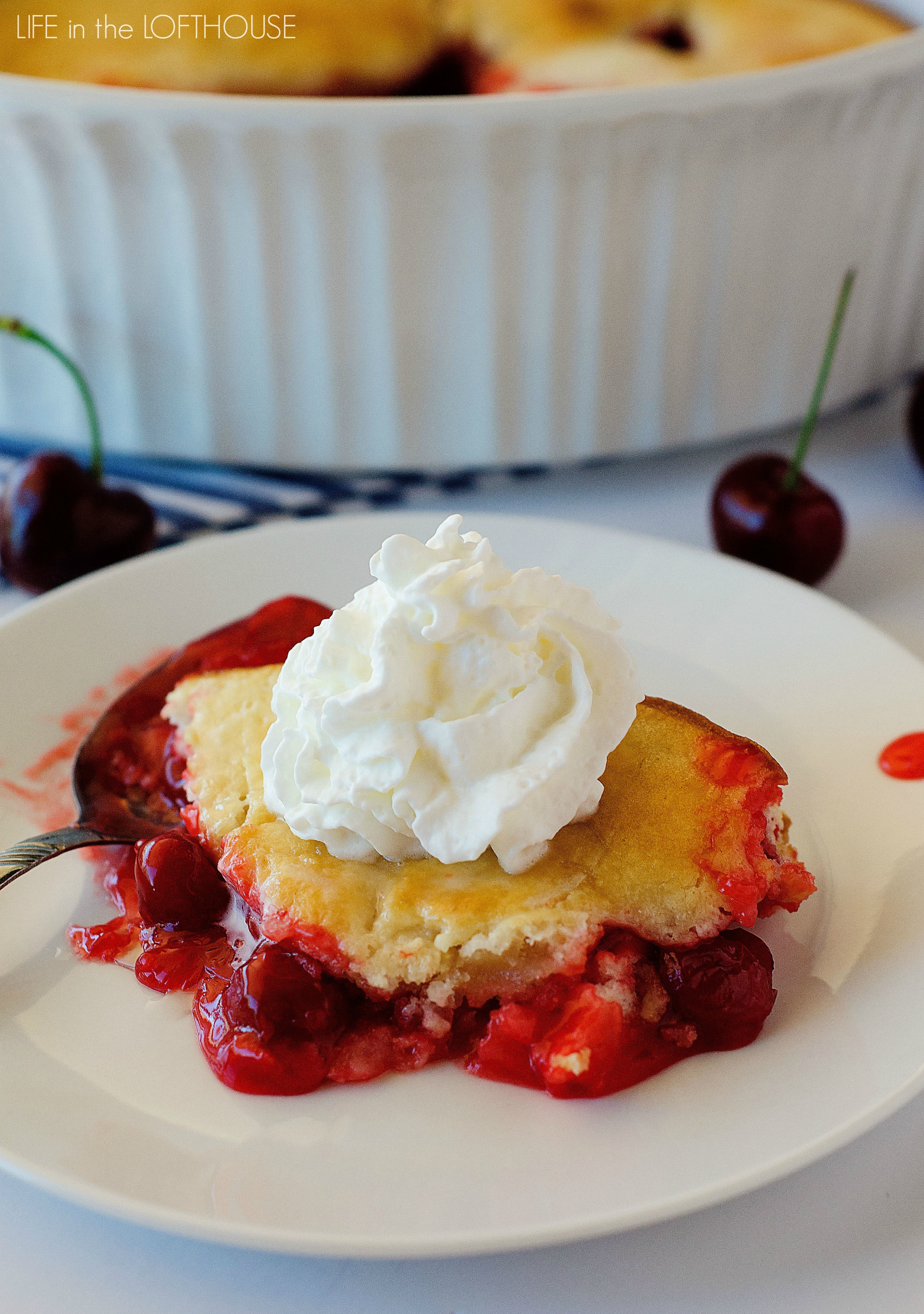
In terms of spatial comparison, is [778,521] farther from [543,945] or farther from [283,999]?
[283,999]

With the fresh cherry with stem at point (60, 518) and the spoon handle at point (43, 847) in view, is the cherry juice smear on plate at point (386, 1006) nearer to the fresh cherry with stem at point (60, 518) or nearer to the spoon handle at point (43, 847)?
the spoon handle at point (43, 847)

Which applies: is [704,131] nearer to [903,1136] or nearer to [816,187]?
[816,187]

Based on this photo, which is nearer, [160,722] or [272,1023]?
[272,1023]

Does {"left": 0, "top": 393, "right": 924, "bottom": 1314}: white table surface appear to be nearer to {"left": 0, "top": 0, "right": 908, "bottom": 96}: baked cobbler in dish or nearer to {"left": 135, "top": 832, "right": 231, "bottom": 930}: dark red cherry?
{"left": 135, "top": 832, "right": 231, "bottom": 930}: dark red cherry

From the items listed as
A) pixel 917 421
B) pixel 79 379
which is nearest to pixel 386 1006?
pixel 79 379

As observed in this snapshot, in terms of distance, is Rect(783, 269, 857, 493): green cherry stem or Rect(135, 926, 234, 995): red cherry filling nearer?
Rect(135, 926, 234, 995): red cherry filling

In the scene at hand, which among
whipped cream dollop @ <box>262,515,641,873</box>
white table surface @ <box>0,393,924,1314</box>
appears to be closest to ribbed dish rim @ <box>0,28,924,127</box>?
whipped cream dollop @ <box>262,515,641,873</box>
